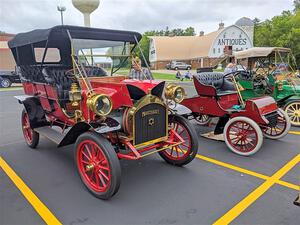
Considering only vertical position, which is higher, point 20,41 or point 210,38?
point 210,38

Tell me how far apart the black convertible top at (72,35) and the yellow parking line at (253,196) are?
2.83 metres

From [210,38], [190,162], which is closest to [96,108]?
[190,162]

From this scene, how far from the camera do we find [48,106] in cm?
394

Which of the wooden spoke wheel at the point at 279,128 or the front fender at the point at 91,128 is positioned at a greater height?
the front fender at the point at 91,128

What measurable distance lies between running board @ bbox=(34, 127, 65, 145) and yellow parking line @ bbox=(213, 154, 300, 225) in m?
2.30

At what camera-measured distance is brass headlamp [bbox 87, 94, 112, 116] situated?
8.80 ft

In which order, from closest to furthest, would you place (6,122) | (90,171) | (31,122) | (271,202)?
(271,202) < (90,171) < (31,122) < (6,122)

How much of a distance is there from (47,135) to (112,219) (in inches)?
73.5

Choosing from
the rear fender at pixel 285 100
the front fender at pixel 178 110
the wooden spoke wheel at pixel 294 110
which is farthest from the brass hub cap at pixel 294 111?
the front fender at pixel 178 110

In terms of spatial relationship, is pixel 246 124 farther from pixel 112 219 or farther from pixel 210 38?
pixel 210 38

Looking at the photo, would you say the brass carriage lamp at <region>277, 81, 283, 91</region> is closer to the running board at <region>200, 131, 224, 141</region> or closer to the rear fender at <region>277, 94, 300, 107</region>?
the rear fender at <region>277, 94, 300, 107</region>

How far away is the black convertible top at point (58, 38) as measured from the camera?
3.35m

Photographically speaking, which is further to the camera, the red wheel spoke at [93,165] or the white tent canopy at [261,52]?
the white tent canopy at [261,52]

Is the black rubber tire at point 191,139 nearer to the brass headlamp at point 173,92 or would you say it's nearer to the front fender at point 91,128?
the brass headlamp at point 173,92
